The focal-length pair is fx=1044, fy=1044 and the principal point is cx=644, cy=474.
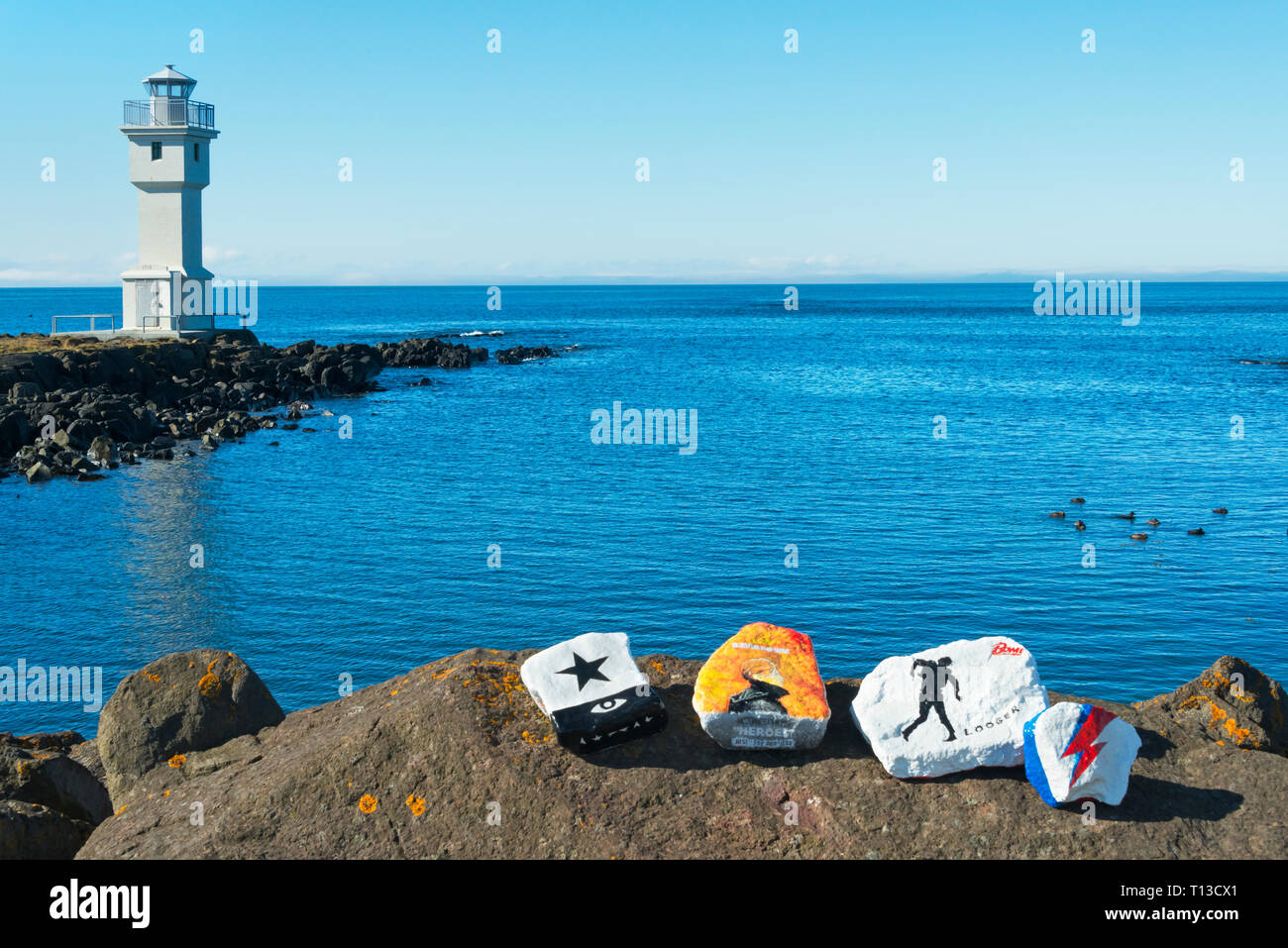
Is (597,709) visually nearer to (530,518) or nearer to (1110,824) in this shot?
(1110,824)

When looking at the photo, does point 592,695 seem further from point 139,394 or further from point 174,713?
point 139,394

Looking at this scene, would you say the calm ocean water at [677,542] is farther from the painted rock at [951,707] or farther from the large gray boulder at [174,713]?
the painted rock at [951,707]

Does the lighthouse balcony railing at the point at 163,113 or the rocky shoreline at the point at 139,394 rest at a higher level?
the lighthouse balcony railing at the point at 163,113

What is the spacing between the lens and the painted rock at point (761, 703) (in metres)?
10.4

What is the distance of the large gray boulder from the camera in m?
12.0

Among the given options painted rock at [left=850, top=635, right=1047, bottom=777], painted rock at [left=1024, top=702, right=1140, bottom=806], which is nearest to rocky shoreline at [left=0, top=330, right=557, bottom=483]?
painted rock at [left=850, top=635, right=1047, bottom=777]

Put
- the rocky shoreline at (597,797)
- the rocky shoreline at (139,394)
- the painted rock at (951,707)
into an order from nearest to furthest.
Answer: the rocky shoreline at (597,797), the painted rock at (951,707), the rocky shoreline at (139,394)

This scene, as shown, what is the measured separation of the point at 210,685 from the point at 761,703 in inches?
262

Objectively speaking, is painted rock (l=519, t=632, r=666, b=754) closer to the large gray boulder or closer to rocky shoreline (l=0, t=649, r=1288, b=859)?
rocky shoreline (l=0, t=649, r=1288, b=859)

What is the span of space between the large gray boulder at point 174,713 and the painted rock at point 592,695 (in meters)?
4.01

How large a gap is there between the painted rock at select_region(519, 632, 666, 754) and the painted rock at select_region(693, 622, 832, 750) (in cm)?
56

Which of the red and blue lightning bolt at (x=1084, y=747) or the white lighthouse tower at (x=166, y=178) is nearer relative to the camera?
the red and blue lightning bolt at (x=1084, y=747)

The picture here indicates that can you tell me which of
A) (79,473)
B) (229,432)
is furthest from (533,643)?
(229,432)

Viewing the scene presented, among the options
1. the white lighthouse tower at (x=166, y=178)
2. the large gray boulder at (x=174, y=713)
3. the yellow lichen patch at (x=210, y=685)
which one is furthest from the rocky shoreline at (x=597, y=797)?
the white lighthouse tower at (x=166, y=178)
